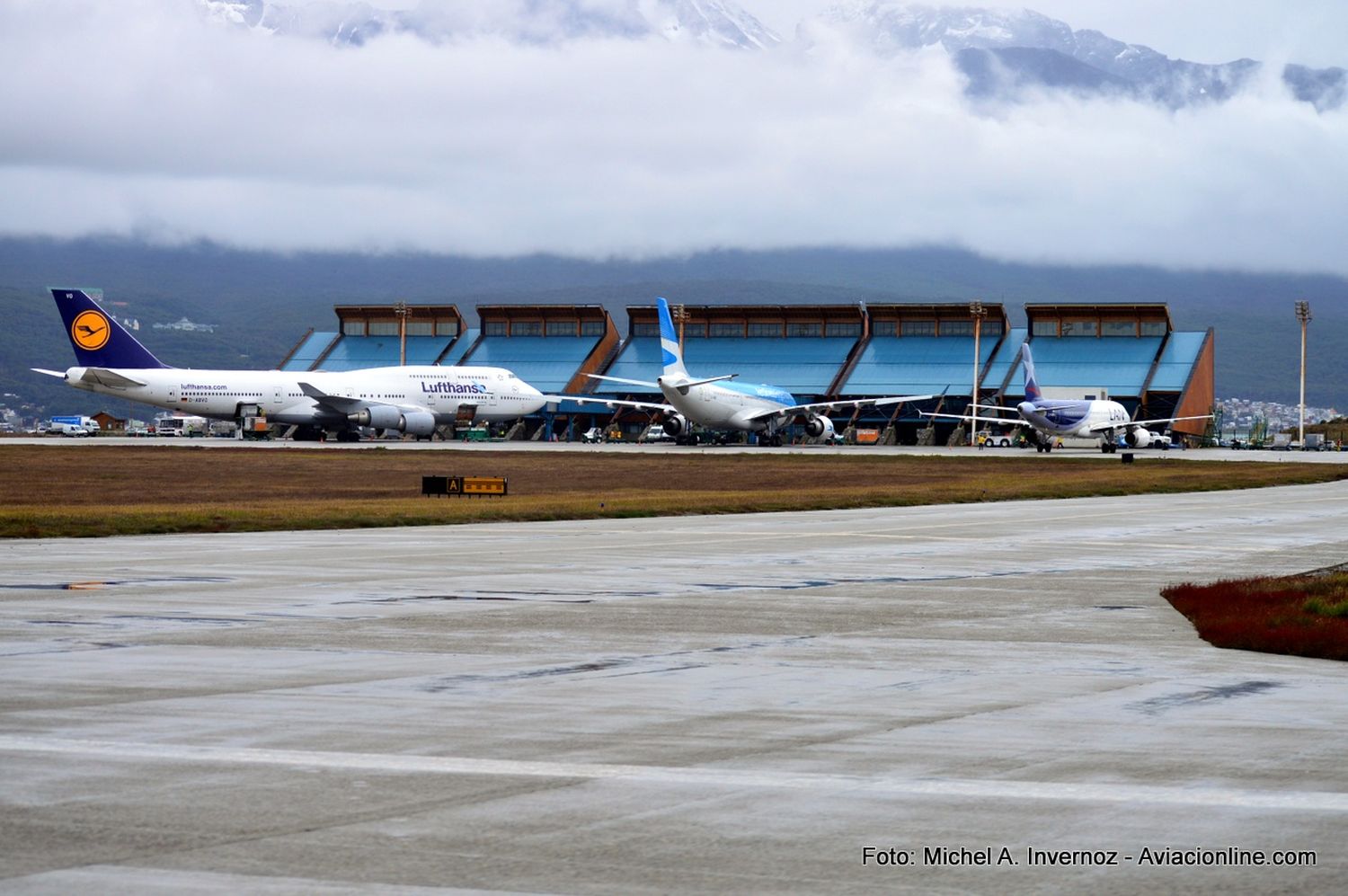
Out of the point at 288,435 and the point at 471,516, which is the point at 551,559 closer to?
the point at 471,516

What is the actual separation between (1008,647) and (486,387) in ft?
344

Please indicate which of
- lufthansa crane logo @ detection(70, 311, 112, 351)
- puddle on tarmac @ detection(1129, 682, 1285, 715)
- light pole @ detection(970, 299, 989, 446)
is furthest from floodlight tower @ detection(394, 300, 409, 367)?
puddle on tarmac @ detection(1129, 682, 1285, 715)

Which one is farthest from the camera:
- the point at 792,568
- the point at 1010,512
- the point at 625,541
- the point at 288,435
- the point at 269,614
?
the point at 288,435

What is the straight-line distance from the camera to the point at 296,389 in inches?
4547

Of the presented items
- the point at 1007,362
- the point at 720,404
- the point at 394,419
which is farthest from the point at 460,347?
the point at 720,404

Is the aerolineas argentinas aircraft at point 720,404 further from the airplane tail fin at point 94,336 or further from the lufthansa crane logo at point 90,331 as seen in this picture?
the lufthansa crane logo at point 90,331

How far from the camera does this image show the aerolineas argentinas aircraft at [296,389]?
362 ft

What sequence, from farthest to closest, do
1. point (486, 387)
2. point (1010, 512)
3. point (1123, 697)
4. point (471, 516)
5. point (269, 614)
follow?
1. point (486, 387)
2. point (1010, 512)
3. point (471, 516)
4. point (269, 614)
5. point (1123, 697)

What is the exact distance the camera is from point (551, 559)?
2891 cm

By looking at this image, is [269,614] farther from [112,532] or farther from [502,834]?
[112,532]

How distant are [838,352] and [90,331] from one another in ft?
224

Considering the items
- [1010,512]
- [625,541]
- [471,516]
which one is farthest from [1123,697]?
[1010,512]

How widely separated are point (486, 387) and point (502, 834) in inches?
4442

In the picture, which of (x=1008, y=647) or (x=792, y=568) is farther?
(x=792, y=568)
